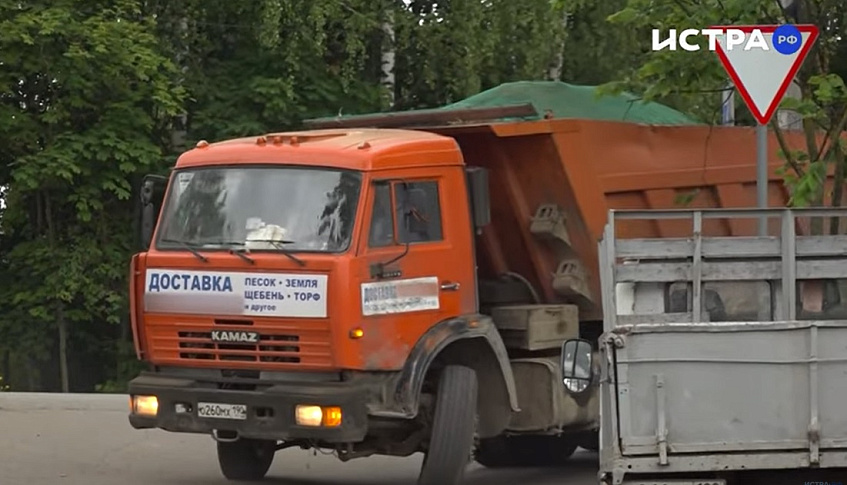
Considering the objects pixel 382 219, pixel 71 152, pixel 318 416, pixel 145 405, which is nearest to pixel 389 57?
pixel 71 152

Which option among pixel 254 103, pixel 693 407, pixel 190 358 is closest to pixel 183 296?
pixel 190 358

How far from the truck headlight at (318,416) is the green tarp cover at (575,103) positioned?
301 centimetres

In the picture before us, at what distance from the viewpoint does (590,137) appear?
1142cm

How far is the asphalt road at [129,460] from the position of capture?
11.7 meters

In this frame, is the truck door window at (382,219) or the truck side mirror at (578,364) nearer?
the truck side mirror at (578,364)

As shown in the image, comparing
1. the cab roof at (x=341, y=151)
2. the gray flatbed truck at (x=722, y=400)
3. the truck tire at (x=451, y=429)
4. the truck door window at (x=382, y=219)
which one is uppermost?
the cab roof at (x=341, y=151)

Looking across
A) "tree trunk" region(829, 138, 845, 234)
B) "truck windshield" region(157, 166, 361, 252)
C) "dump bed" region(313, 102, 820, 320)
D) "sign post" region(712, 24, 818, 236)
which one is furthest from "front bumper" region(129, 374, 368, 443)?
"tree trunk" region(829, 138, 845, 234)

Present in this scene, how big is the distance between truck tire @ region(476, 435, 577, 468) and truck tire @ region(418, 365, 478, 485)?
2332 millimetres

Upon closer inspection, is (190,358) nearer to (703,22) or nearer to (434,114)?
(434,114)

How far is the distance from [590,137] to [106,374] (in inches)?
484

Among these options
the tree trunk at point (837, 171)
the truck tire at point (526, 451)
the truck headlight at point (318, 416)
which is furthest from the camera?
the truck tire at point (526, 451)

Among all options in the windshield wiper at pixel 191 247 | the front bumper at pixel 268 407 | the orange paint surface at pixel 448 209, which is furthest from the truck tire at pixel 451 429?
the windshield wiper at pixel 191 247

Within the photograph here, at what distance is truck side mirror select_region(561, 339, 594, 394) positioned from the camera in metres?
7.34

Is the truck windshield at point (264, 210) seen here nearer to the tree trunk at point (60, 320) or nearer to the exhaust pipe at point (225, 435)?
the exhaust pipe at point (225, 435)
